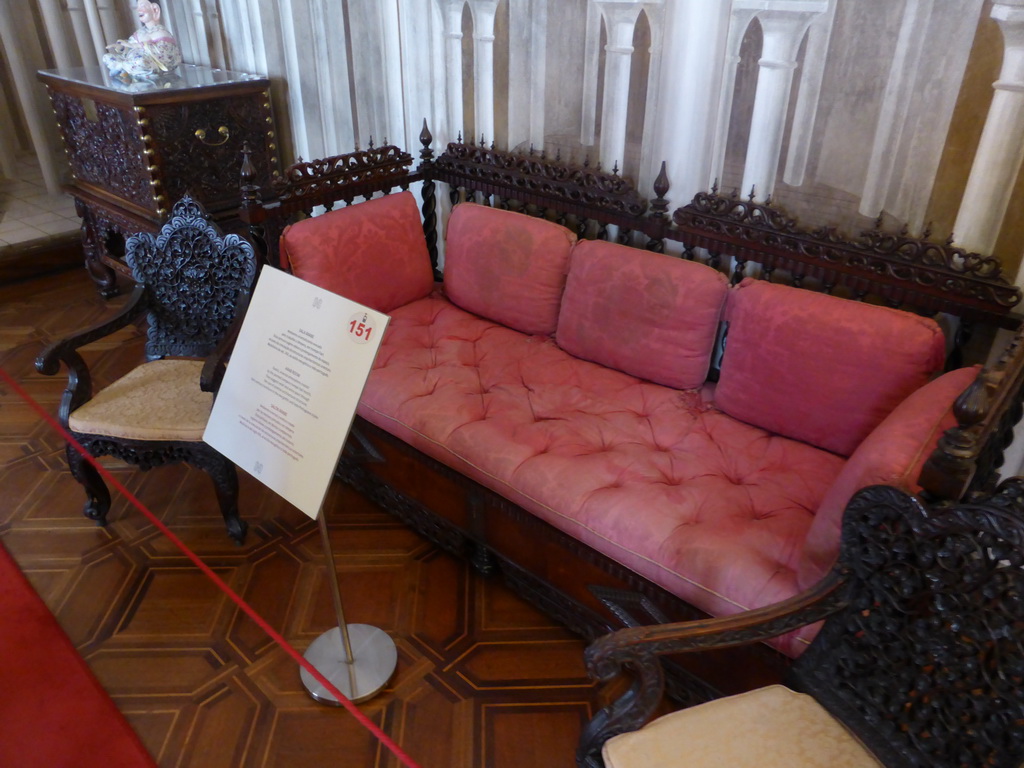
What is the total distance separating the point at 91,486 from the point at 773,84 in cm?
242

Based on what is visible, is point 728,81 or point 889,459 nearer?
point 889,459

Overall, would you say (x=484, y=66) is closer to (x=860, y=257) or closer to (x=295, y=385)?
(x=860, y=257)

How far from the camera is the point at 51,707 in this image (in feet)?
5.06

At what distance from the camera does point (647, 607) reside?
168 cm

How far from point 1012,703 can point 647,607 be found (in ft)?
2.48

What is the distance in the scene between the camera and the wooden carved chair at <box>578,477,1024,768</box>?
1.05 meters

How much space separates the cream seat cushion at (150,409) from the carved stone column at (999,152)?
2169 mm

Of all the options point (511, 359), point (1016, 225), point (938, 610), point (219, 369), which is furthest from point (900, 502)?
point (219, 369)

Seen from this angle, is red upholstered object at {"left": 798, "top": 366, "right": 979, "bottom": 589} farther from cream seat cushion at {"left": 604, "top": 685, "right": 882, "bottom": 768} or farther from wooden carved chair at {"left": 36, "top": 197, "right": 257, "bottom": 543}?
wooden carved chair at {"left": 36, "top": 197, "right": 257, "bottom": 543}

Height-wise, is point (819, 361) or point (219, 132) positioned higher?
point (219, 132)

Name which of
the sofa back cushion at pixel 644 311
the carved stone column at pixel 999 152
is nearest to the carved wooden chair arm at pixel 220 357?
the sofa back cushion at pixel 644 311

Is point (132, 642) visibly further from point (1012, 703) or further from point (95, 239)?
point (95, 239)

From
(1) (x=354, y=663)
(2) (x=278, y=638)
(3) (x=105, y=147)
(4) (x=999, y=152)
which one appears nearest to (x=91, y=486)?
(1) (x=354, y=663)

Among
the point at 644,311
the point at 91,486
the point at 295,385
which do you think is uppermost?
the point at 295,385
